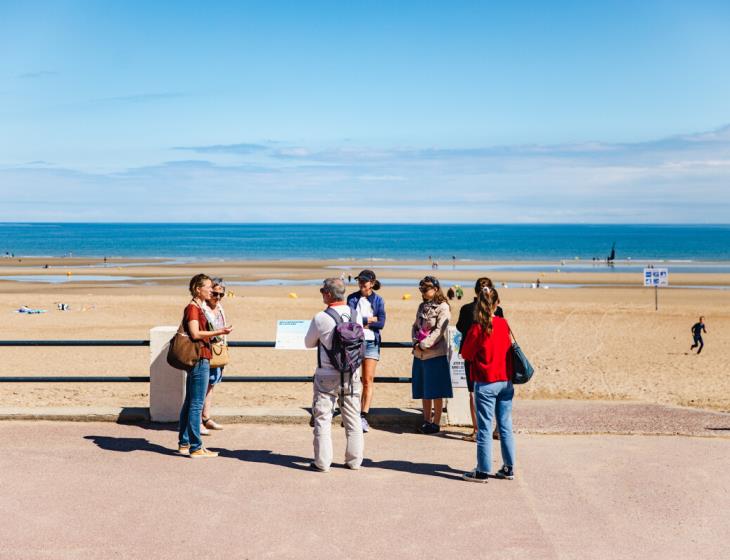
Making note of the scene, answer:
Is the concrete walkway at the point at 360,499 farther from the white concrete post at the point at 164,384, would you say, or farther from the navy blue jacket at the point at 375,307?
the navy blue jacket at the point at 375,307

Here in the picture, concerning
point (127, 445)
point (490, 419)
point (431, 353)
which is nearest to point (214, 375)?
point (127, 445)

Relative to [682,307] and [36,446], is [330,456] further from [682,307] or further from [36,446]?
[682,307]

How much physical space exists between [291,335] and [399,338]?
14688mm

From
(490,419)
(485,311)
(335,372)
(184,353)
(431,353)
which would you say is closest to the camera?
(485,311)

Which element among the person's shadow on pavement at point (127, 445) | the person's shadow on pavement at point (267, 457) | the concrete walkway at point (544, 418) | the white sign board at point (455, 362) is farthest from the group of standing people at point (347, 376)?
the concrete walkway at point (544, 418)

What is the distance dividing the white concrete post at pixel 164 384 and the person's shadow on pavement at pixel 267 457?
1149mm

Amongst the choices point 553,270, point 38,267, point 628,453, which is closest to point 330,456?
point 628,453

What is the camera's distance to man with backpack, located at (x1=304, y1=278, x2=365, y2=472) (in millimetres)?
7152

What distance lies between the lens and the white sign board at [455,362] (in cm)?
871

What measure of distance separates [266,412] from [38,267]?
2480 inches

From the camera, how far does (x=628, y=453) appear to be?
25.5ft

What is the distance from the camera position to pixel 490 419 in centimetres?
706

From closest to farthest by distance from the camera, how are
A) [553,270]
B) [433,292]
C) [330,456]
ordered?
[330,456], [433,292], [553,270]

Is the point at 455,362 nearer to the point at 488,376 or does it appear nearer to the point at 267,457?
the point at 488,376
